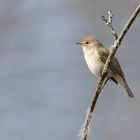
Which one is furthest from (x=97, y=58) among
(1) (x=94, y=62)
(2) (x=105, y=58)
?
(2) (x=105, y=58)

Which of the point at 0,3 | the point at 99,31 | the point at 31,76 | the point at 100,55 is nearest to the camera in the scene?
the point at 100,55

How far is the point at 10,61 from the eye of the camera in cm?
559

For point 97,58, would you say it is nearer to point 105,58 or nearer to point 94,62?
point 94,62

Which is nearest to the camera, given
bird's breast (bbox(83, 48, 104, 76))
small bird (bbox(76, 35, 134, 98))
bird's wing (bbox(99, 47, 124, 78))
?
bird's wing (bbox(99, 47, 124, 78))

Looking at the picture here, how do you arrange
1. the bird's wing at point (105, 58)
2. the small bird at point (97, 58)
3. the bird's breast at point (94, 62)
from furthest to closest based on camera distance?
the bird's breast at point (94, 62)
the small bird at point (97, 58)
the bird's wing at point (105, 58)

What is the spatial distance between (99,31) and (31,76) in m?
0.74

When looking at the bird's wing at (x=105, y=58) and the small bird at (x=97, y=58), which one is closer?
the bird's wing at (x=105, y=58)

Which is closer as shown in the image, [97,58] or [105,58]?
[105,58]

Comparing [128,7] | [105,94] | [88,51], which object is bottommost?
[105,94]

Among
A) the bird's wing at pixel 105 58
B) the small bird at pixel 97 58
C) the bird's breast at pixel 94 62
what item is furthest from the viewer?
the bird's breast at pixel 94 62

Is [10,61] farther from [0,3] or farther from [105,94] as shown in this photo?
[105,94]

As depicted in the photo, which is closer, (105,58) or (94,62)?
(105,58)

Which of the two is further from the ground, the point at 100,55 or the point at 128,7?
the point at 128,7

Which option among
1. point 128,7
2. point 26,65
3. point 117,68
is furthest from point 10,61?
point 117,68
